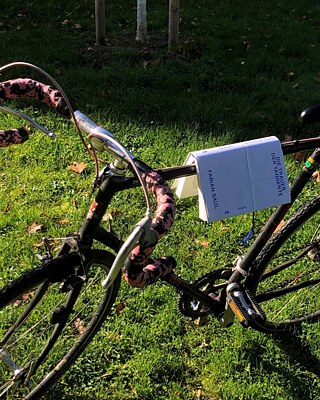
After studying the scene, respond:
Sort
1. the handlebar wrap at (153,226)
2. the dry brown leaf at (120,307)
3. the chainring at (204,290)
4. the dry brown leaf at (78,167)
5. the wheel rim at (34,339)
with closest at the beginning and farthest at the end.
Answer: the handlebar wrap at (153,226)
the wheel rim at (34,339)
the chainring at (204,290)
the dry brown leaf at (120,307)
the dry brown leaf at (78,167)

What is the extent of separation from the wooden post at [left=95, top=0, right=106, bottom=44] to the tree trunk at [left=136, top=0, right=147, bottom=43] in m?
0.35

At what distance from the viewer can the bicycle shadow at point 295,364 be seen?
2.53 meters

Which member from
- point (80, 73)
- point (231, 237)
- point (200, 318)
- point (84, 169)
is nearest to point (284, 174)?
point (200, 318)

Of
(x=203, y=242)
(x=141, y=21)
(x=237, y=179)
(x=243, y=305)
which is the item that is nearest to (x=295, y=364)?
(x=243, y=305)

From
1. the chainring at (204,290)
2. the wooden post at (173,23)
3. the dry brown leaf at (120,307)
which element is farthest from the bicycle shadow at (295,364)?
the wooden post at (173,23)

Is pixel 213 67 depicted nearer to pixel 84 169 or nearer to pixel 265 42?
pixel 265 42

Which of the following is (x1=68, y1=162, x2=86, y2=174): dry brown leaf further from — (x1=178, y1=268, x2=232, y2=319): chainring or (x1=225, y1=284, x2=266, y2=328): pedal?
(x1=225, y1=284, x2=266, y2=328): pedal

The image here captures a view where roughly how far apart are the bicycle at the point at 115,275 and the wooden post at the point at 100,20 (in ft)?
9.82

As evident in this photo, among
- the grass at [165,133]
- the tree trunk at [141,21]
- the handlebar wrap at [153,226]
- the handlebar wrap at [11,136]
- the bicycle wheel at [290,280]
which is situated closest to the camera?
the handlebar wrap at [153,226]

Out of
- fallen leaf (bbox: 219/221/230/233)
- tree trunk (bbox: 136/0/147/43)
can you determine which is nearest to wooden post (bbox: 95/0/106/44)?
tree trunk (bbox: 136/0/147/43)

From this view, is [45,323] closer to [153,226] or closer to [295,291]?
[295,291]

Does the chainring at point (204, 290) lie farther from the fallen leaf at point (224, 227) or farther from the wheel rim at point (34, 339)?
the fallen leaf at point (224, 227)

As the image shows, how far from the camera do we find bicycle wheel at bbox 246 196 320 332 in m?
2.29

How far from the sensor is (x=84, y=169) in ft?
12.3
